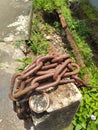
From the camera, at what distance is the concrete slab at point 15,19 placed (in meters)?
5.07

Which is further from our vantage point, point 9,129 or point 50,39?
point 50,39

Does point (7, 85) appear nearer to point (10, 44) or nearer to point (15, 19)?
point (10, 44)

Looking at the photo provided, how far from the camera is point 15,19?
5.45 m

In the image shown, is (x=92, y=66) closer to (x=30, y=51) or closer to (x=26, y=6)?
(x=30, y=51)

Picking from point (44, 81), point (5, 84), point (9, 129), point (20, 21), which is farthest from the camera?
point (20, 21)

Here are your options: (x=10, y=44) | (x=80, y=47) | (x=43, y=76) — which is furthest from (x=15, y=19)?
(x=43, y=76)

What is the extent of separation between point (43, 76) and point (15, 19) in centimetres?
338

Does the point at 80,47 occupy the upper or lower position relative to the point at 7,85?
lower

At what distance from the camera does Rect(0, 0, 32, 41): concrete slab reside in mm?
5069

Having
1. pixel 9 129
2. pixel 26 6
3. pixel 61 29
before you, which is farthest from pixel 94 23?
pixel 9 129

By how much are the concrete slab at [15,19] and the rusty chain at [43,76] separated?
2.74 metres

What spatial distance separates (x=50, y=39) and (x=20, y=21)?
24.6 inches

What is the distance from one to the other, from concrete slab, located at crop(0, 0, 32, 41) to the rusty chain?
274 cm

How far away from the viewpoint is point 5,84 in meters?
4.21
